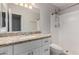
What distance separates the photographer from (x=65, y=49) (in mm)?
1946

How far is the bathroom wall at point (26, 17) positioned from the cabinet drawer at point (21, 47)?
552 mm

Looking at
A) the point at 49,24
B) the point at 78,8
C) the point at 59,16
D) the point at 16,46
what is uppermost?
the point at 78,8

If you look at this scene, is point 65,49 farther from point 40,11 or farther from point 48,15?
point 40,11

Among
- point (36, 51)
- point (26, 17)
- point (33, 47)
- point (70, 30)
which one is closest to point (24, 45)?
point (33, 47)

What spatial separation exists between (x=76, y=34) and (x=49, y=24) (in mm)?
672

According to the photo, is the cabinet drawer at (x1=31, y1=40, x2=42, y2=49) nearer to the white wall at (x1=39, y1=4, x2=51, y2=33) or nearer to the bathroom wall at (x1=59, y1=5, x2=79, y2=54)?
the white wall at (x1=39, y1=4, x2=51, y2=33)

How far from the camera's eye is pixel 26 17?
5.68 feet

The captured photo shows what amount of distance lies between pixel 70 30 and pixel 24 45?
3.94 ft

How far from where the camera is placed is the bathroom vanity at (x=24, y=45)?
0.94 metres

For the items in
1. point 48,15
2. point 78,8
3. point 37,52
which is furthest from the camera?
point 78,8

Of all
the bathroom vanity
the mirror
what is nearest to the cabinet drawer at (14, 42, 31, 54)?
the bathroom vanity

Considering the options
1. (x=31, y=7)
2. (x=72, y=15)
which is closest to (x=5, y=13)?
(x=31, y=7)

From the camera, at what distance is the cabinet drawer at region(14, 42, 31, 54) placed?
1062 millimetres

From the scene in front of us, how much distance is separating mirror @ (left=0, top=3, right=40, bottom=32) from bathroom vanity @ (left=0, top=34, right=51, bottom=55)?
0.32 m
